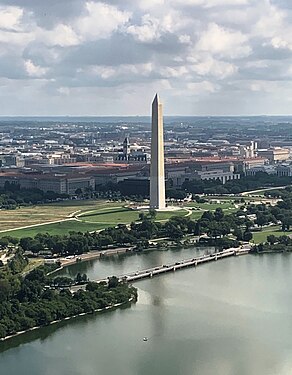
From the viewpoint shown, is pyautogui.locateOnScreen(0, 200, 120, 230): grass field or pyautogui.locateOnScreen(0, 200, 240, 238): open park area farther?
pyautogui.locateOnScreen(0, 200, 120, 230): grass field

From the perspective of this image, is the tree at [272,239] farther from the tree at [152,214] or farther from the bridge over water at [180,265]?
the tree at [152,214]

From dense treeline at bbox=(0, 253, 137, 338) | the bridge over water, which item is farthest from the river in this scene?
the bridge over water

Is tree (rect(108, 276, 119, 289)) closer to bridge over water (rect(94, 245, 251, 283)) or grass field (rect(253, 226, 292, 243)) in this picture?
bridge over water (rect(94, 245, 251, 283))

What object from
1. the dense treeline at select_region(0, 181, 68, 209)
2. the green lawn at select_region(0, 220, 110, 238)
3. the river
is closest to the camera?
the river

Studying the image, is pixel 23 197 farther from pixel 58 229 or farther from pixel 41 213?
pixel 58 229

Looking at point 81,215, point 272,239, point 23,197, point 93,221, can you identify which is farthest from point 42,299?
point 23,197

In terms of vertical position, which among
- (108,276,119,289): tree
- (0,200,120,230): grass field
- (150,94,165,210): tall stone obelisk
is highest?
(150,94,165,210): tall stone obelisk

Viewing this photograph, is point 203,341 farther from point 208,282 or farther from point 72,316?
point 208,282
